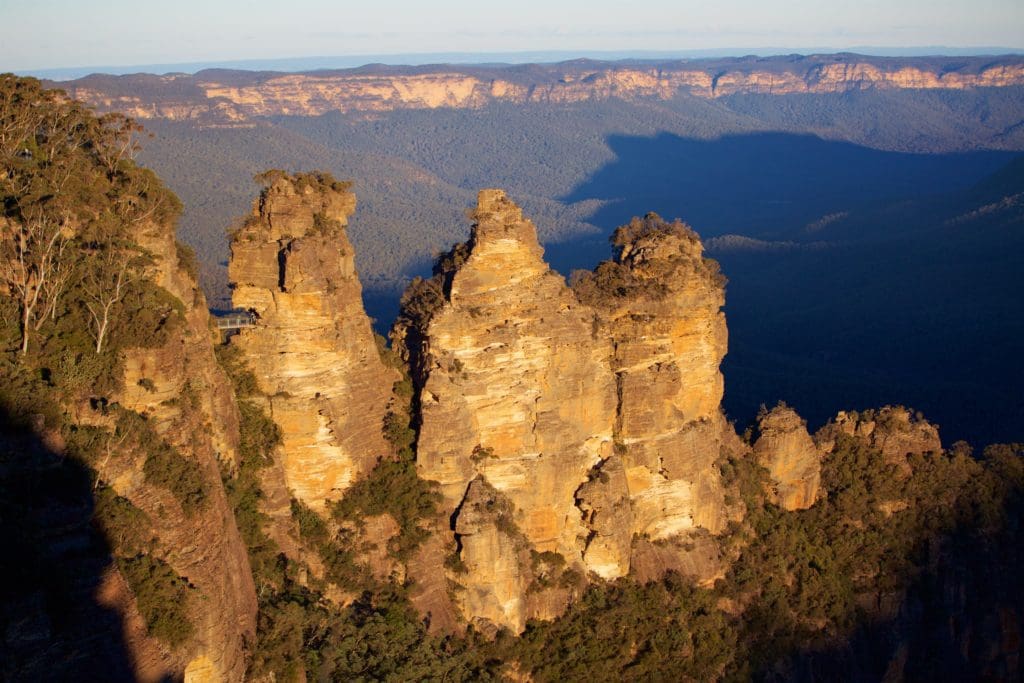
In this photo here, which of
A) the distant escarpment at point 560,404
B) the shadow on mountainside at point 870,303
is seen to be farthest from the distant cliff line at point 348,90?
the distant escarpment at point 560,404

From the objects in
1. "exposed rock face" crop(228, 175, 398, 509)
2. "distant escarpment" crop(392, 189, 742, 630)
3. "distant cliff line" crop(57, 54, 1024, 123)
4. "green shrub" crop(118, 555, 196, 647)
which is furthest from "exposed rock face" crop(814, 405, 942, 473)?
"distant cliff line" crop(57, 54, 1024, 123)

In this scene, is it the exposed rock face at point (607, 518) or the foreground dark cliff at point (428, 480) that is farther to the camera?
the exposed rock face at point (607, 518)

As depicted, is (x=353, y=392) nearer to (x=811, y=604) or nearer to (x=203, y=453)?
(x=203, y=453)

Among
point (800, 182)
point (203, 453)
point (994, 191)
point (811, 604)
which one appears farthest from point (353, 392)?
point (800, 182)

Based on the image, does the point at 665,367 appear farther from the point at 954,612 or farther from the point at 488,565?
the point at 954,612

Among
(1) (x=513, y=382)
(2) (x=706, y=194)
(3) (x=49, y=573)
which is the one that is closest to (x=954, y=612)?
Result: (1) (x=513, y=382)

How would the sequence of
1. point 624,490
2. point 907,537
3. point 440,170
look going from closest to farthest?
point 624,490
point 907,537
point 440,170

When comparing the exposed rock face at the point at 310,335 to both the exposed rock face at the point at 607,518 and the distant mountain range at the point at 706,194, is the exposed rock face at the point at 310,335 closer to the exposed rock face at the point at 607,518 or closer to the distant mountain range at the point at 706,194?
the exposed rock face at the point at 607,518

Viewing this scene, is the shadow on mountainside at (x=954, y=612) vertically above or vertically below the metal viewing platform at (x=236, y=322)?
below
